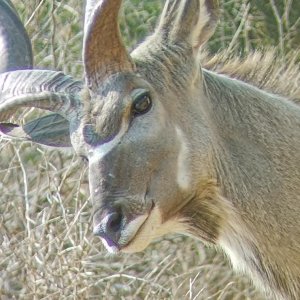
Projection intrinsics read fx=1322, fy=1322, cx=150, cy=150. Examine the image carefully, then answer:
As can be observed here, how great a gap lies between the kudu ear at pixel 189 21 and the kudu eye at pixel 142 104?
0.33m

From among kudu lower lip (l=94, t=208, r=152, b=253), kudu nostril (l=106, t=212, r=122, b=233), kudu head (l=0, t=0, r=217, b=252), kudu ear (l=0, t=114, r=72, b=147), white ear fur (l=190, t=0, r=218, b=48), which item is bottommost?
kudu ear (l=0, t=114, r=72, b=147)

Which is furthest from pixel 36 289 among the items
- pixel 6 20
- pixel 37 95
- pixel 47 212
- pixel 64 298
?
pixel 37 95

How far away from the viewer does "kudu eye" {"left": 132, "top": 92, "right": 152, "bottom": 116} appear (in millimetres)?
5250

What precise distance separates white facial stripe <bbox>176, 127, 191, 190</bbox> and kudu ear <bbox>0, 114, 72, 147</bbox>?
55 centimetres

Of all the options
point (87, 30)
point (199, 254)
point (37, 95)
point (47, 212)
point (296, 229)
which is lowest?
point (199, 254)

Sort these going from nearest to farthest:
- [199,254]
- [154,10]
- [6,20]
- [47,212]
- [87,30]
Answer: [87,30] < [6,20] < [47,212] < [199,254] < [154,10]

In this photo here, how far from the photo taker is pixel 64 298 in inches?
317

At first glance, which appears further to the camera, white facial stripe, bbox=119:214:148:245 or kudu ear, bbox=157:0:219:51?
kudu ear, bbox=157:0:219:51

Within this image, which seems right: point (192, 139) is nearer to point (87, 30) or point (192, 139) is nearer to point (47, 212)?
point (87, 30)

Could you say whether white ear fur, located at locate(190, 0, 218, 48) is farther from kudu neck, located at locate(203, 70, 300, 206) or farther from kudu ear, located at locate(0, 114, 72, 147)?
kudu ear, located at locate(0, 114, 72, 147)

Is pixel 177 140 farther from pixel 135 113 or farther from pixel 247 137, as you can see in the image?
pixel 247 137

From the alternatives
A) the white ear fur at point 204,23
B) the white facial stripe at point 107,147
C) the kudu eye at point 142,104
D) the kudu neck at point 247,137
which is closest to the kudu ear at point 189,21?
the white ear fur at point 204,23

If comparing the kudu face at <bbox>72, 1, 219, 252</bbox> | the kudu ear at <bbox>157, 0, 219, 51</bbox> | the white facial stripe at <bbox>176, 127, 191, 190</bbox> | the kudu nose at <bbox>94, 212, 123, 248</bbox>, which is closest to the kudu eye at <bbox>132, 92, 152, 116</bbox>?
the kudu face at <bbox>72, 1, 219, 252</bbox>

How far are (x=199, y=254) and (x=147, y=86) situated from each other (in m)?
4.50
